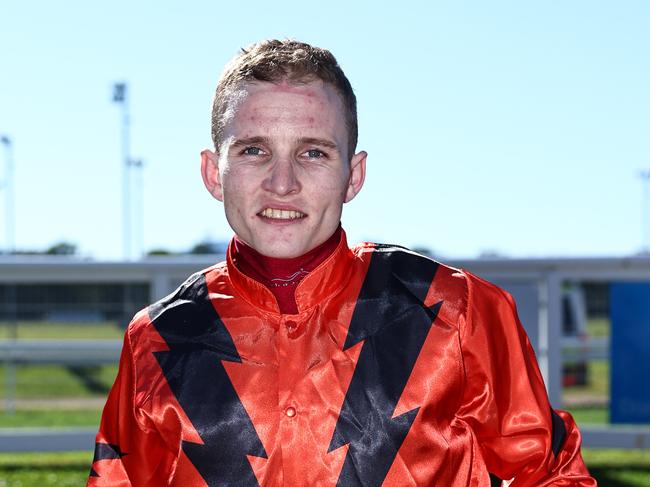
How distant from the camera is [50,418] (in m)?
9.20

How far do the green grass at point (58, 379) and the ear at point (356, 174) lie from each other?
4.65m

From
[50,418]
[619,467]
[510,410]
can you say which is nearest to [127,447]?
[510,410]

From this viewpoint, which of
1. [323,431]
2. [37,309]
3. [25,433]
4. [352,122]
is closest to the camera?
[323,431]

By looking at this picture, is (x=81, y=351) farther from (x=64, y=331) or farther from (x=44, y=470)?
(x=44, y=470)

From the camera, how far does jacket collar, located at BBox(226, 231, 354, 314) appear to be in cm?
197

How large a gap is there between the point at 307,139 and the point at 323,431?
1.85 ft

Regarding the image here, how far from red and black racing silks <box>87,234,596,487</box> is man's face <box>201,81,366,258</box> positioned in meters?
0.09

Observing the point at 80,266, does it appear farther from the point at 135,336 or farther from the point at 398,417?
the point at 398,417

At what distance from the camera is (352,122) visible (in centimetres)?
207

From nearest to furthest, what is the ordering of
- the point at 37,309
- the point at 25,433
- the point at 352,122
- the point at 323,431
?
the point at 323,431 → the point at 352,122 → the point at 25,433 → the point at 37,309

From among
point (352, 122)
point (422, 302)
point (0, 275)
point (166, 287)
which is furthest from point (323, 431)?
point (0, 275)

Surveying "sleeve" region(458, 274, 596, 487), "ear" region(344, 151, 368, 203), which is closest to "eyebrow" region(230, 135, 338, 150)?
"ear" region(344, 151, 368, 203)

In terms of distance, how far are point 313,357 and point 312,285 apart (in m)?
0.14

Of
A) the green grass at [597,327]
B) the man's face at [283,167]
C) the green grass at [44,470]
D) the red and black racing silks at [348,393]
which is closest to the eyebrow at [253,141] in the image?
the man's face at [283,167]
